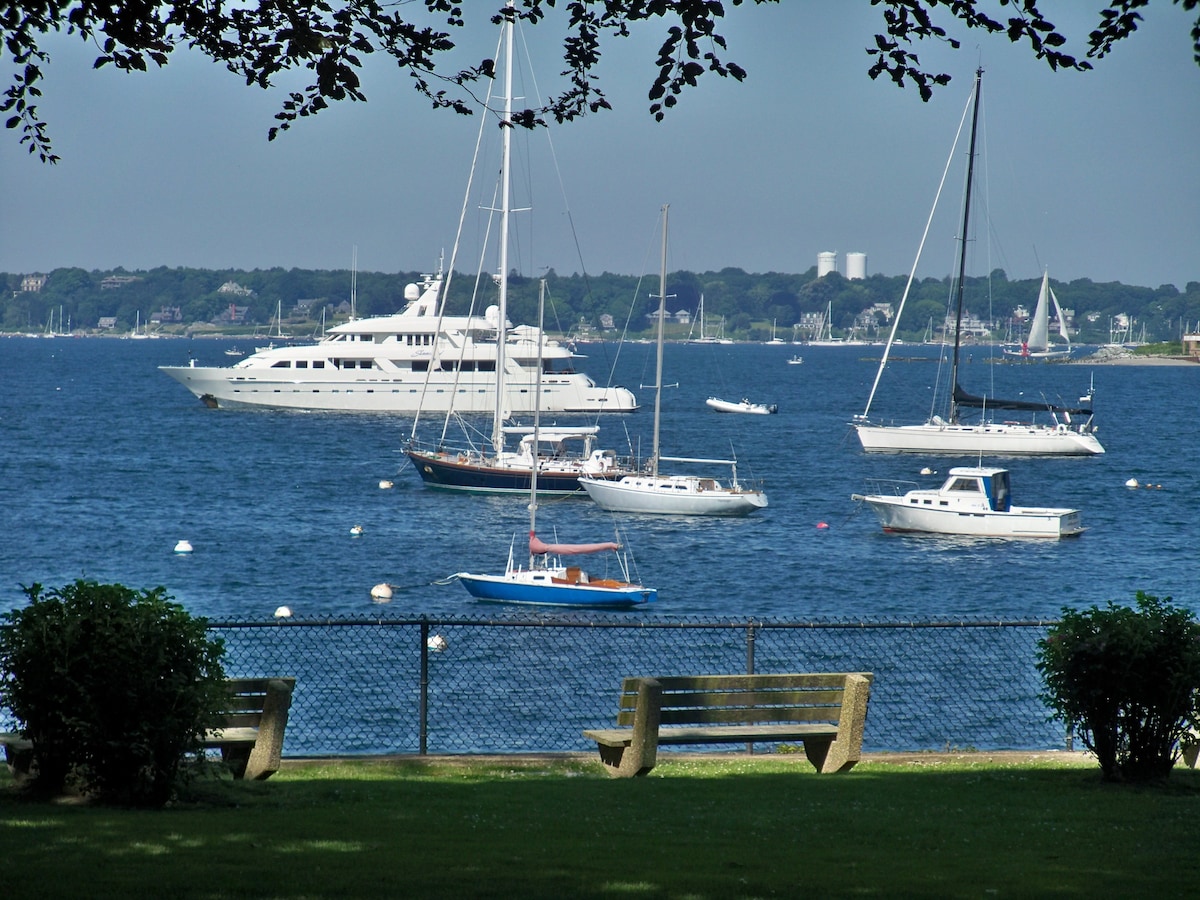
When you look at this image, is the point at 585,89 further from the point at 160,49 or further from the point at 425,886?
the point at 425,886

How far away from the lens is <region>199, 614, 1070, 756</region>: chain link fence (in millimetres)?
17938

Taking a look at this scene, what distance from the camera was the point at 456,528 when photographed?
132 ft

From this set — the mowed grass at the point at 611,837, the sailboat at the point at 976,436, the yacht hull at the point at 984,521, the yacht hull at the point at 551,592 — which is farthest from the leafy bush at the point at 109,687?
the sailboat at the point at 976,436

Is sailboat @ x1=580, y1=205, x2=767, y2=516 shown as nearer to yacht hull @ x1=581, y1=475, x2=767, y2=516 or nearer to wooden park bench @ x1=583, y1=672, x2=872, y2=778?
yacht hull @ x1=581, y1=475, x2=767, y2=516

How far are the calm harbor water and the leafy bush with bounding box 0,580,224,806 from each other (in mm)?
17635

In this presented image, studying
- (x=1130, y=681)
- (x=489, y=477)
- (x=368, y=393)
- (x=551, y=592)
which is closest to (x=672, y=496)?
(x=489, y=477)

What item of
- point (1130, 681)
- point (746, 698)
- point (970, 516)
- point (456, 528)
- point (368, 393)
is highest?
point (1130, 681)

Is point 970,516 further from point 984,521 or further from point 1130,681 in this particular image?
point 1130,681

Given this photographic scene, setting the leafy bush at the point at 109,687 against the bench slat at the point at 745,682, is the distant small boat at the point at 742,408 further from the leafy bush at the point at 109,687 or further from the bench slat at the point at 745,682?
the leafy bush at the point at 109,687

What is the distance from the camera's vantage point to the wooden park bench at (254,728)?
816cm

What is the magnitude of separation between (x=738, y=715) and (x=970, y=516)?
31.6 m

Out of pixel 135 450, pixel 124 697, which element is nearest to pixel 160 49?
pixel 124 697

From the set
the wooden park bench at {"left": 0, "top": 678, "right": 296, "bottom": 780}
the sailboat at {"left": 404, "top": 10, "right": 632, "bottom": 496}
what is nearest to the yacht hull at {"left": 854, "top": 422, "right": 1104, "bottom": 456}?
the sailboat at {"left": 404, "top": 10, "right": 632, "bottom": 496}

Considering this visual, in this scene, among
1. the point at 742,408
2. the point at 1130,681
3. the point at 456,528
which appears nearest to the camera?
the point at 1130,681
